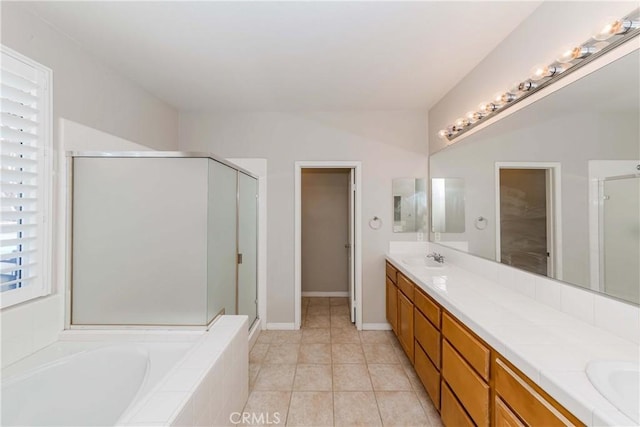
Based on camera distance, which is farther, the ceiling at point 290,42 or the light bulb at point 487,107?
the light bulb at point 487,107

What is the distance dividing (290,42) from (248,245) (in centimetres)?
186

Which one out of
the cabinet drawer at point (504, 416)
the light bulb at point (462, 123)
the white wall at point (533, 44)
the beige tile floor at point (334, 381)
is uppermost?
the white wall at point (533, 44)

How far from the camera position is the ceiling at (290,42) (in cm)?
154

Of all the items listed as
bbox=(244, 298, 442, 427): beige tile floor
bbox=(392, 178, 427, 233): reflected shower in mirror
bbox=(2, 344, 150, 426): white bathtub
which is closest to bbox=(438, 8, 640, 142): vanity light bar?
bbox=(392, 178, 427, 233): reflected shower in mirror

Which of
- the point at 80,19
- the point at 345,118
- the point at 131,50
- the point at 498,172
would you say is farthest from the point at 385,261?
the point at 80,19

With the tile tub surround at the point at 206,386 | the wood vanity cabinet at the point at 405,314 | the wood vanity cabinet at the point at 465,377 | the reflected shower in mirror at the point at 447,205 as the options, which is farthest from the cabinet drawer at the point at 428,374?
the tile tub surround at the point at 206,386

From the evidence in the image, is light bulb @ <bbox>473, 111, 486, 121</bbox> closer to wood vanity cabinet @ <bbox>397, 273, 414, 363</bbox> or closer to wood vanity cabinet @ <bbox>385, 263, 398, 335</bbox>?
wood vanity cabinet @ <bbox>397, 273, 414, 363</bbox>

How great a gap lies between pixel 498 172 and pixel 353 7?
4.84ft

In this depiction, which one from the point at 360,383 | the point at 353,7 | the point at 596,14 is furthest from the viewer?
the point at 360,383

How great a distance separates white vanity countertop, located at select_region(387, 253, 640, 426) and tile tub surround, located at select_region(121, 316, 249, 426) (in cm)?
132

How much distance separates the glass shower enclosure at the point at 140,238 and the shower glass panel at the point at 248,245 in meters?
0.68

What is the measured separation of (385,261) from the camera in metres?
3.12

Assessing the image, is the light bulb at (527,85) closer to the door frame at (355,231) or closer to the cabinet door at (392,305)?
the door frame at (355,231)

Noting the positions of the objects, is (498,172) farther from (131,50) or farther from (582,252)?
(131,50)
